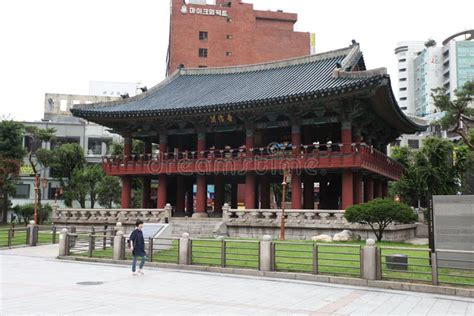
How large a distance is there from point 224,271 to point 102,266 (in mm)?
5040

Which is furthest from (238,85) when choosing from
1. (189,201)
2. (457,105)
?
(457,105)

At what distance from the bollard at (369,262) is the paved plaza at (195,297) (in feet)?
2.05

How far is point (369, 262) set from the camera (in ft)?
43.4

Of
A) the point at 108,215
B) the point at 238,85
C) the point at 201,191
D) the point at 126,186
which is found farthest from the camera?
the point at 238,85

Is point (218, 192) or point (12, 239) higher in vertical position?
point (218, 192)

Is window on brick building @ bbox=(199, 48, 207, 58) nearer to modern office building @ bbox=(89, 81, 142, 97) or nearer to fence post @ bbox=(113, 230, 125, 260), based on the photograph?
modern office building @ bbox=(89, 81, 142, 97)

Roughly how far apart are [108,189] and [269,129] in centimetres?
2186

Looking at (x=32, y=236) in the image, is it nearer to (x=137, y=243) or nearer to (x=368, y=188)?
(x=137, y=243)

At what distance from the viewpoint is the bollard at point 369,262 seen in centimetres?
1314

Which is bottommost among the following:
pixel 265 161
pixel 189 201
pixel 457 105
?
pixel 189 201

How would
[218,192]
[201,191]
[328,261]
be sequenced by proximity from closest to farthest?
[328,261], [201,191], [218,192]

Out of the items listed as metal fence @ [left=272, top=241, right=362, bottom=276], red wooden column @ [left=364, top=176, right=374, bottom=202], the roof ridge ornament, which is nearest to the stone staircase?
metal fence @ [left=272, top=241, right=362, bottom=276]

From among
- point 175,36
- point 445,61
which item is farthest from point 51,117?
point 445,61

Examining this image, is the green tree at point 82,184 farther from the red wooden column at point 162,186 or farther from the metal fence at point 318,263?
the metal fence at point 318,263
